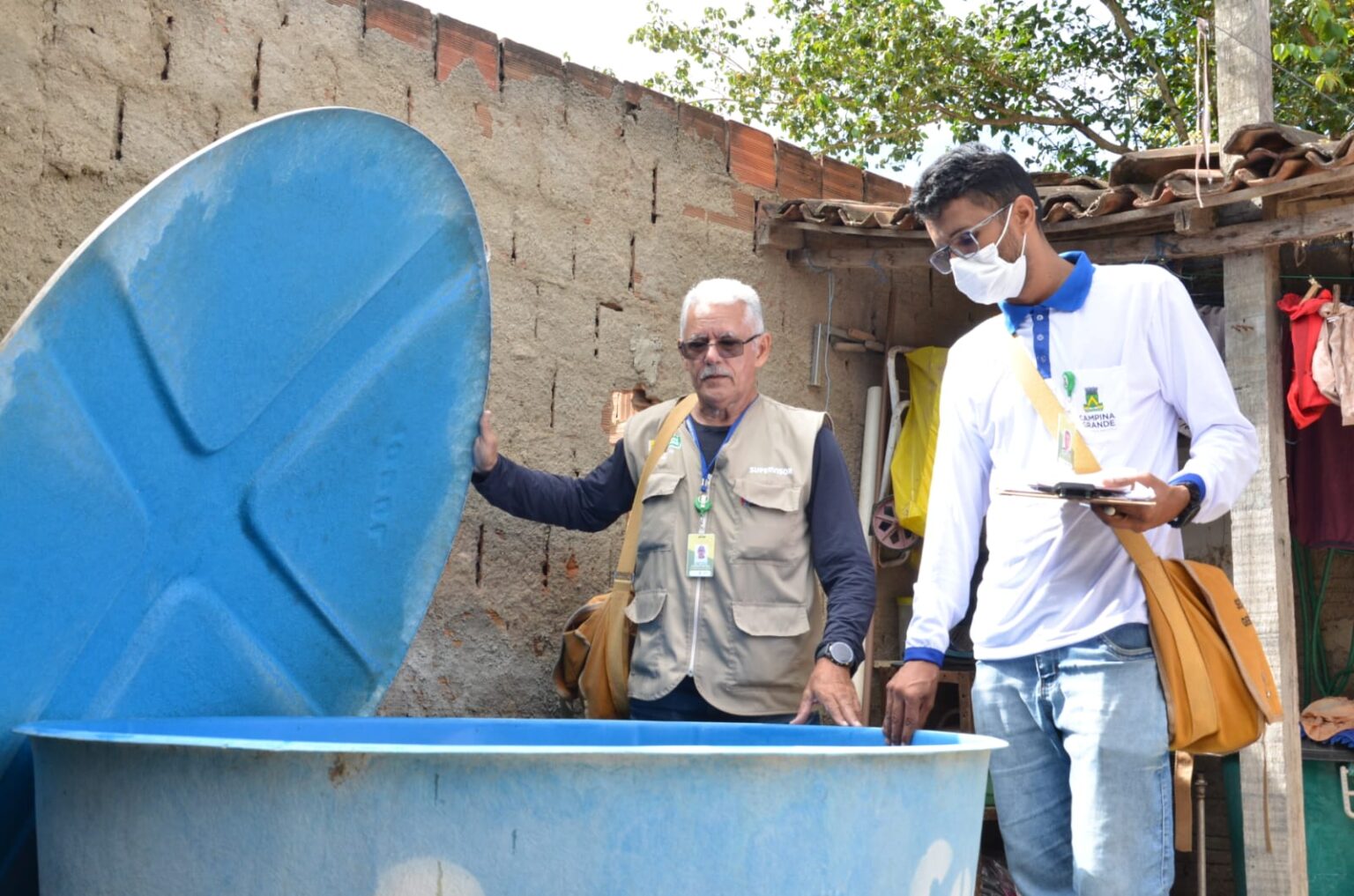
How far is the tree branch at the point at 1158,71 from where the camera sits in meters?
10.4

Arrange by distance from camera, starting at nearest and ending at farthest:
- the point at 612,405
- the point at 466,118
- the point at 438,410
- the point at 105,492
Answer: the point at 105,492, the point at 438,410, the point at 466,118, the point at 612,405

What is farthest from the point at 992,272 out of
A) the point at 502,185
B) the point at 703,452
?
the point at 502,185

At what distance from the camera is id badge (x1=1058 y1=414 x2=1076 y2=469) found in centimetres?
253

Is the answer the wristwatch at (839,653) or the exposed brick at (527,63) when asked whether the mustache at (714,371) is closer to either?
the wristwatch at (839,653)

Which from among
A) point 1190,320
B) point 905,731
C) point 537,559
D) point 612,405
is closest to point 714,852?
point 905,731

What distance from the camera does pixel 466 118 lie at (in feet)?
13.9

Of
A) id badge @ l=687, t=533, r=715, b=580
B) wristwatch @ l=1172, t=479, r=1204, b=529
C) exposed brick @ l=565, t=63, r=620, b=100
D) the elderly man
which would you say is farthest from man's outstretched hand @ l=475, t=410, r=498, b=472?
exposed brick @ l=565, t=63, r=620, b=100

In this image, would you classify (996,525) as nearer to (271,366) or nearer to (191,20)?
(271,366)

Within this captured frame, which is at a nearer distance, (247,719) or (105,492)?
(105,492)

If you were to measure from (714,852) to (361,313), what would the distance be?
1.24 meters

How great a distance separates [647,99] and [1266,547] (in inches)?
101

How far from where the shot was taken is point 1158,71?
1048cm

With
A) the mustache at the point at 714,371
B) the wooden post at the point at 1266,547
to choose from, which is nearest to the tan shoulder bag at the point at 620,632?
the mustache at the point at 714,371

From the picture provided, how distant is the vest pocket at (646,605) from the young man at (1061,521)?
2.44 feet
